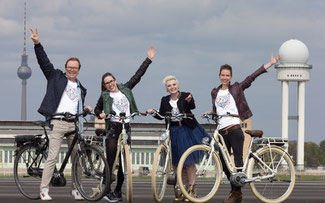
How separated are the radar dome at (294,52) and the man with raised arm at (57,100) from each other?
96083 millimetres

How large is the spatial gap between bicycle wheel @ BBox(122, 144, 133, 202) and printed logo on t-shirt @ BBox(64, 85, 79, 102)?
1031 millimetres

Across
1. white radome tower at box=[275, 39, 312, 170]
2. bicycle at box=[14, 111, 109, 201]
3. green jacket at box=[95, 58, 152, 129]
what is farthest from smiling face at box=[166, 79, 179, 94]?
white radome tower at box=[275, 39, 312, 170]

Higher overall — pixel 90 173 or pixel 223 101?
pixel 223 101

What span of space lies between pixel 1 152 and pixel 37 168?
82.5m

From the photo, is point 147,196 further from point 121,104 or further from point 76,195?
point 76,195

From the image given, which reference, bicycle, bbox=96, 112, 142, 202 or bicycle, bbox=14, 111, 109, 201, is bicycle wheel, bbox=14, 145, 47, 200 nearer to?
bicycle, bbox=14, 111, 109, 201

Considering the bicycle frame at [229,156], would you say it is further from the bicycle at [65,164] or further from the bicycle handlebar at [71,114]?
the bicycle handlebar at [71,114]

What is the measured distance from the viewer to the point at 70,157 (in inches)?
407

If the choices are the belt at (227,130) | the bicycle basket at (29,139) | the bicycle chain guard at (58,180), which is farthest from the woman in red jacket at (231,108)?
the bicycle basket at (29,139)

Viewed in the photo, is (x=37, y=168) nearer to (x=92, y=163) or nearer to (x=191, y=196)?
(x=92, y=163)

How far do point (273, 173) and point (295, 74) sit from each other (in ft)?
330

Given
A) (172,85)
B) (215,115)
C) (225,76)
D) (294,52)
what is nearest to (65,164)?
(172,85)

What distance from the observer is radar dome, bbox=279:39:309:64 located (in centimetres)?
10519

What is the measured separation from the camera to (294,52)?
349 ft
